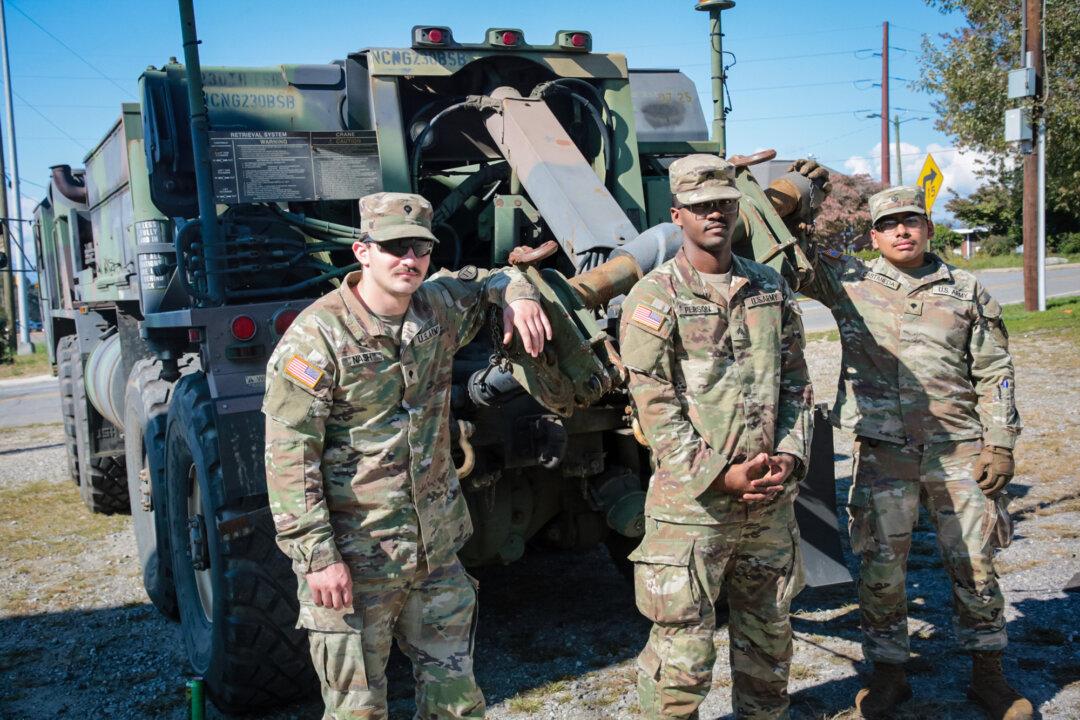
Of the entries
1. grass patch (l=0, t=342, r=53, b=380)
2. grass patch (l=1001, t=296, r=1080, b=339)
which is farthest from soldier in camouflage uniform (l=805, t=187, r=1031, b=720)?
grass patch (l=0, t=342, r=53, b=380)

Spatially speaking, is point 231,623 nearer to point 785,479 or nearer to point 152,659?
point 152,659

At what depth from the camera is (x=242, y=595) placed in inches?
154

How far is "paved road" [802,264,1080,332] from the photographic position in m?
17.6

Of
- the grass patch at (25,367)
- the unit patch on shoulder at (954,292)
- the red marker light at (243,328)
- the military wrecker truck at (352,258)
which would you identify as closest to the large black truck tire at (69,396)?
the military wrecker truck at (352,258)

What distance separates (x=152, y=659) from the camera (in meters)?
4.86

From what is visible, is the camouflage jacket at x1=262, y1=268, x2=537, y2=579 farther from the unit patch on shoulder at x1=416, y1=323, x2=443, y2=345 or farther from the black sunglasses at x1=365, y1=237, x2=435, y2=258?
the black sunglasses at x1=365, y1=237, x2=435, y2=258

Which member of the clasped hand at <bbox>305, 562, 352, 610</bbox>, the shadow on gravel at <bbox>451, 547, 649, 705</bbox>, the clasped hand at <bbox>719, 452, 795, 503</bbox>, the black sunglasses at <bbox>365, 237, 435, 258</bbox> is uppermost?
the black sunglasses at <bbox>365, 237, 435, 258</bbox>

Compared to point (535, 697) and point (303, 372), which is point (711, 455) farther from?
point (535, 697)

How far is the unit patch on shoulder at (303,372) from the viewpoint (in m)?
2.80

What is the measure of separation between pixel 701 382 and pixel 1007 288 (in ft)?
68.4

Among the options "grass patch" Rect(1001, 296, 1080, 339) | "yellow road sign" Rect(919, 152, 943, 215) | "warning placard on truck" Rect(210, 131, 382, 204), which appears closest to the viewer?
"warning placard on truck" Rect(210, 131, 382, 204)

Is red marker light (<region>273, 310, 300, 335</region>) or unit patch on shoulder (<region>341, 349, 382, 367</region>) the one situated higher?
red marker light (<region>273, 310, 300, 335</region>)

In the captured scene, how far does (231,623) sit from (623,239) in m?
2.17

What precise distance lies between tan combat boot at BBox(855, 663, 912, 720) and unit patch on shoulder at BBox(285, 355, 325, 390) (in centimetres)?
240
